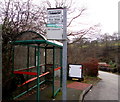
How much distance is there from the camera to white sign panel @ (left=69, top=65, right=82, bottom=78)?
25.0 ft

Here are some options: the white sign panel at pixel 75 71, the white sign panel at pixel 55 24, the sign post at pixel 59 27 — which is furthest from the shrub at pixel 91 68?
the white sign panel at pixel 55 24

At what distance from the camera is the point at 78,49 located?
478 inches

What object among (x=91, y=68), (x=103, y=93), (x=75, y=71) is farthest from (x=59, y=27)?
(x=91, y=68)

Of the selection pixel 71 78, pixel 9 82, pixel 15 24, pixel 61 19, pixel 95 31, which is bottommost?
pixel 71 78

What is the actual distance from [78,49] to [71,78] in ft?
16.6

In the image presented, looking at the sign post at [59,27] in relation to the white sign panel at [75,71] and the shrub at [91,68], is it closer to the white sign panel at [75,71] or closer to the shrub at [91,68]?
the white sign panel at [75,71]

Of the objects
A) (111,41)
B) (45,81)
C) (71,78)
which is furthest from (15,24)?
(111,41)

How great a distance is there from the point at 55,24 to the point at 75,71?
6.23 m

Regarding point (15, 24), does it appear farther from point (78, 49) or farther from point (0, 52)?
point (78, 49)

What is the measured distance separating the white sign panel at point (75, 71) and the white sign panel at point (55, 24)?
19.7 feet

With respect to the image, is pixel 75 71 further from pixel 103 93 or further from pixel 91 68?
pixel 91 68

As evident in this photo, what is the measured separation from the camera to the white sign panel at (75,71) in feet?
25.0

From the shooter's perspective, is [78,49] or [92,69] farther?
[78,49]

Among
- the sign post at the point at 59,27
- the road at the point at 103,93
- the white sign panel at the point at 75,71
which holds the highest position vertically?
the sign post at the point at 59,27
